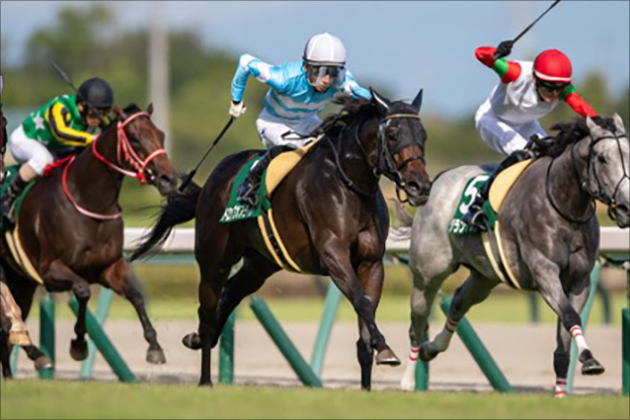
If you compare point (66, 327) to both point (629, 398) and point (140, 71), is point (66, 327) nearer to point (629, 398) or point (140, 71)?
point (629, 398)

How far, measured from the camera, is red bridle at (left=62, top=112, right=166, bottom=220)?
10047mm

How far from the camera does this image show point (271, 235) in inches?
352

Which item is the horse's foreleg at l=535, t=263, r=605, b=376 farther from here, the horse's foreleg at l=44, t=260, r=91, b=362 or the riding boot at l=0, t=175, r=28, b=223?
the riding boot at l=0, t=175, r=28, b=223

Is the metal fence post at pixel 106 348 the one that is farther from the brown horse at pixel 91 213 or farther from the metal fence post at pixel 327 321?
the metal fence post at pixel 327 321

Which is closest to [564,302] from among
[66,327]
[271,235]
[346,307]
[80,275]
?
[271,235]

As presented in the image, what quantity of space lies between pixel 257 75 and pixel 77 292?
1911mm

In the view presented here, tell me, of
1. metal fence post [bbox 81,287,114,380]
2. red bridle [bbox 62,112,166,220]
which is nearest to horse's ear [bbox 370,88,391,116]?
red bridle [bbox 62,112,166,220]

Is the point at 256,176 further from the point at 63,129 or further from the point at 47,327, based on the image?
the point at 47,327

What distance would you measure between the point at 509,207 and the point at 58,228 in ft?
9.77

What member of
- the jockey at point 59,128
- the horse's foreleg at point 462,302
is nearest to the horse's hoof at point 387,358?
the horse's foreleg at point 462,302

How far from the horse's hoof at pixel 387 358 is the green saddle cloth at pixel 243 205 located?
59.5 inches

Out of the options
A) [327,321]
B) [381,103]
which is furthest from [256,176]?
[327,321]

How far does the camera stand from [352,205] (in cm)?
848

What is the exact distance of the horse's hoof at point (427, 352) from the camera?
32.3 feet
